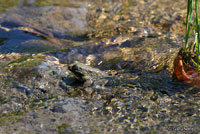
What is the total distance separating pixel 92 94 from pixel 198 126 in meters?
0.91

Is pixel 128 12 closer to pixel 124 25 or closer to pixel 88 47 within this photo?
pixel 124 25

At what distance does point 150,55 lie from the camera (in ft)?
9.87

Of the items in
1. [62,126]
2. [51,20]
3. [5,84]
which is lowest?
[62,126]

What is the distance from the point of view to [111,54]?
127 inches

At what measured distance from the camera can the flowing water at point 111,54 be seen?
1.92 meters

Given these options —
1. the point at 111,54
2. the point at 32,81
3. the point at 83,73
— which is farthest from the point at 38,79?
the point at 111,54

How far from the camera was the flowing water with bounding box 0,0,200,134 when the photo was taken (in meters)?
1.92

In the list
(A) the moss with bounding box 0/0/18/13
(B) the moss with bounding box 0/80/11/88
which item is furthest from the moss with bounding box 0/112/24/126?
(A) the moss with bounding box 0/0/18/13

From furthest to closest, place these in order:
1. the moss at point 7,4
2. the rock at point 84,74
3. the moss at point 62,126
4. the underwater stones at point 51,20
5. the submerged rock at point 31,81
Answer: the moss at point 7,4 → the underwater stones at point 51,20 → the rock at point 84,74 → the submerged rock at point 31,81 → the moss at point 62,126

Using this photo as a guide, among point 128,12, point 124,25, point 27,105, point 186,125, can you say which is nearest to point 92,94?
point 27,105

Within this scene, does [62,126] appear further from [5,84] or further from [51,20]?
[51,20]

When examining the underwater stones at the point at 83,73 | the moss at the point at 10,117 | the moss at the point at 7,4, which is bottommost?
the moss at the point at 10,117

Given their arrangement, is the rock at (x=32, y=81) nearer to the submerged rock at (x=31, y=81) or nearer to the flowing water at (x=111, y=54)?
the submerged rock at (x=31, y=81)

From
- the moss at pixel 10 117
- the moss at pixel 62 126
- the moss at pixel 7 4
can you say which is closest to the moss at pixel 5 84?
the moss at pixel 10 117
